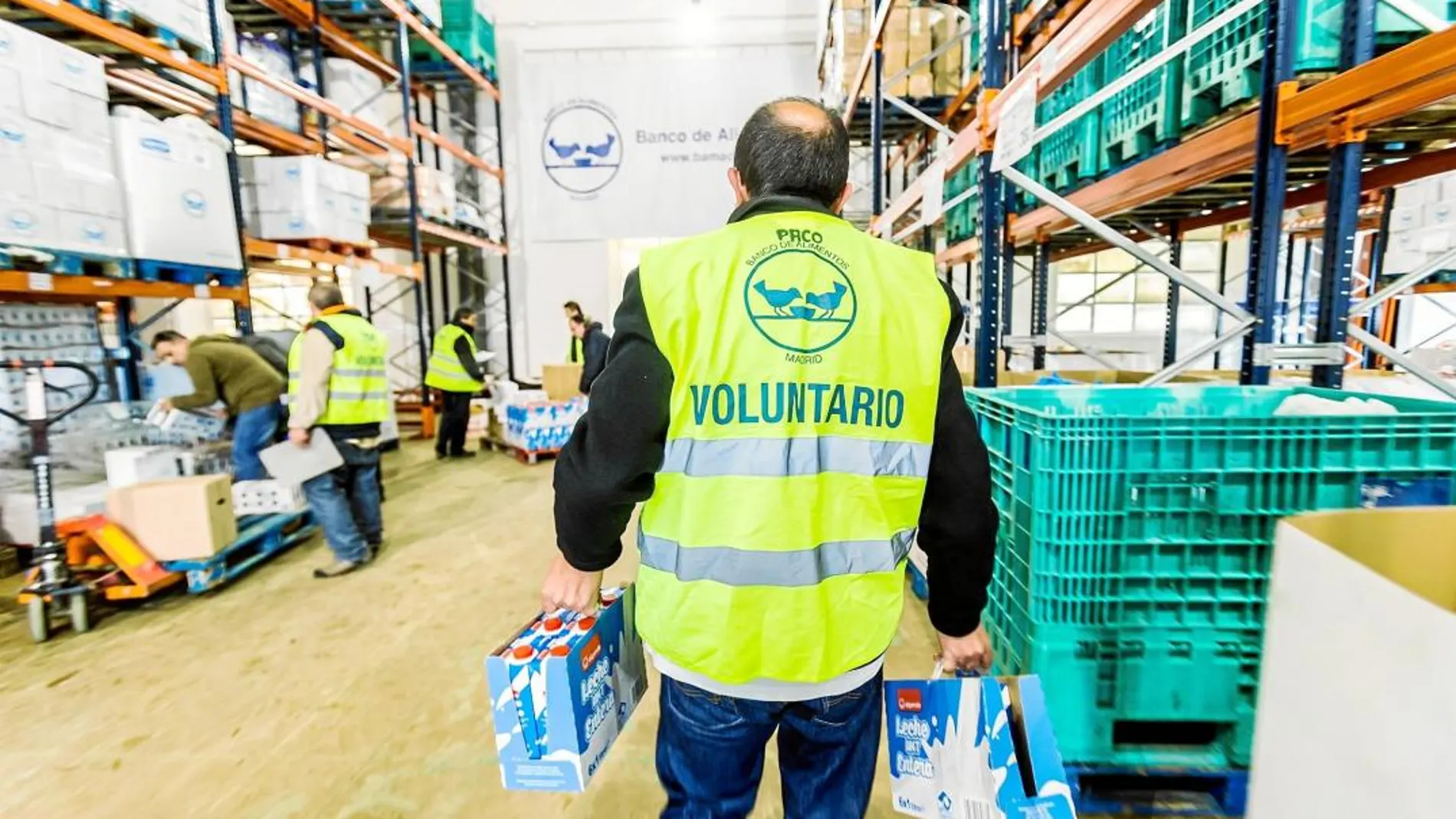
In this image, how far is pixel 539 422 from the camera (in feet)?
25.2

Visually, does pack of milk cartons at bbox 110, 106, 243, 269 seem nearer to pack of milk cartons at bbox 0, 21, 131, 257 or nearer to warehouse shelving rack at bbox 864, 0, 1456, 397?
pack of milk cartons at bbox 0, 21, 131, 257

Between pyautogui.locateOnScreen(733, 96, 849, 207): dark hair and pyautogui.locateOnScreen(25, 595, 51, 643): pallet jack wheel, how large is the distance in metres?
4.26

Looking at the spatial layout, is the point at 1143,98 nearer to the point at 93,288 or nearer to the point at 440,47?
the point at 93,288

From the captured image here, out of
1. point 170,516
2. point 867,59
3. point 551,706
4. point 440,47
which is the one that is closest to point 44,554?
point 170,516

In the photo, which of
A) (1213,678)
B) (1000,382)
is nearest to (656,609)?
(1213,678)

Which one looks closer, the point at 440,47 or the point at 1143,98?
the point at 1143,98

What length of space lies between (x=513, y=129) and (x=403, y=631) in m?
9.65

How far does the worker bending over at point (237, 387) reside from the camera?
449 centimetres

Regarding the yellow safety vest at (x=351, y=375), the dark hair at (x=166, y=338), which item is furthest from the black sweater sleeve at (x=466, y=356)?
the yellow safety vest at (x=351, y=375)

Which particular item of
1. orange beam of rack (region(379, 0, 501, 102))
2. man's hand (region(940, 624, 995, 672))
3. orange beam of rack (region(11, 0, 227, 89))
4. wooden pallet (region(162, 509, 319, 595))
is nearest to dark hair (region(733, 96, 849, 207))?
man's hand (region(940, 624, 995, 672))

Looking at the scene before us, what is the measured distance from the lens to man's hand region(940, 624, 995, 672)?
144 cm

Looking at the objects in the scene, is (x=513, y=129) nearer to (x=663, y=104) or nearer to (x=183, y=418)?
(x=663, y=104)

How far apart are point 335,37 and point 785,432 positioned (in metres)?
8.79

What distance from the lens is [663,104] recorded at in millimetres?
10547
